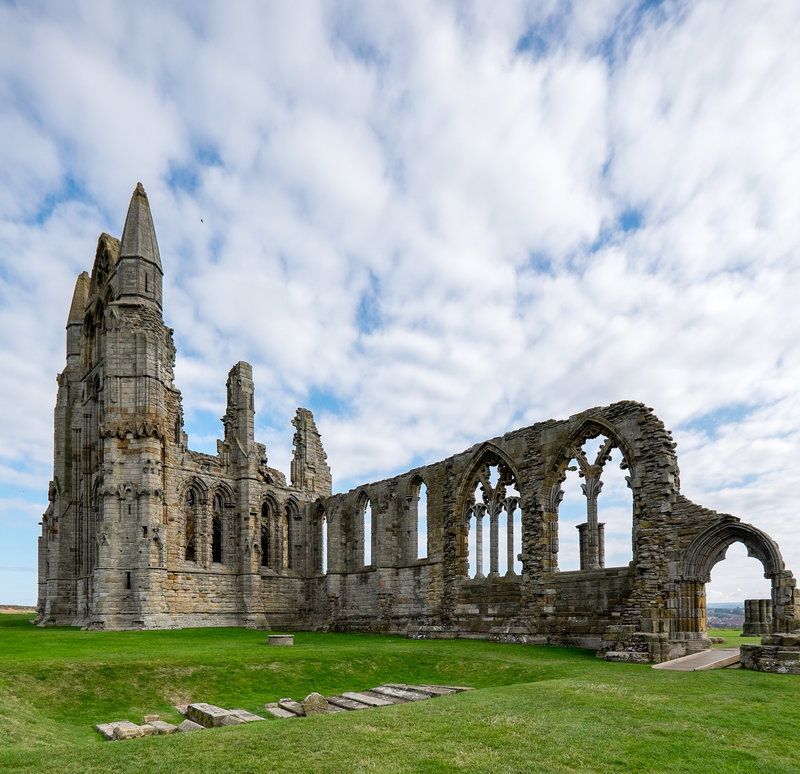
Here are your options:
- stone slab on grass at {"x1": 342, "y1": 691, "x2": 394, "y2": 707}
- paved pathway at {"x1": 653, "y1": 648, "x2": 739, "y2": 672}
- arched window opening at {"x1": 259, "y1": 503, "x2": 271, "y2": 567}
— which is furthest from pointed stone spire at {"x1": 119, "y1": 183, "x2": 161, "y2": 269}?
paved pathway at {"x1": 653, "y1": 648, "x2": 739, "y2": 672}

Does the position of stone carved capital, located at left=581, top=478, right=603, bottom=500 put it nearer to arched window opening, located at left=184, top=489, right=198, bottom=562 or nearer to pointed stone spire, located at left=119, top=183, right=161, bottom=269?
arched window opening, located at left=184, top=489, right=198, bottom=562

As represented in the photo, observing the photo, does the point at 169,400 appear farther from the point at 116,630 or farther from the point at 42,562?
the point at 42,562

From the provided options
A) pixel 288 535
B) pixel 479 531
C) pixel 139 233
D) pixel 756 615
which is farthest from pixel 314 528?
pixel 756 615

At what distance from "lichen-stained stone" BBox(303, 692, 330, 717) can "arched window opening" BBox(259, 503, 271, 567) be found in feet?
74.9

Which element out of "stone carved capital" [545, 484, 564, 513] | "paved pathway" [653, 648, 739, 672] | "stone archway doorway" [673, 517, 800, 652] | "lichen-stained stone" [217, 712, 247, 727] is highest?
"stone carved capital" [545, 484, 564, 513]

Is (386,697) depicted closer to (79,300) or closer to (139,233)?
(139,233)

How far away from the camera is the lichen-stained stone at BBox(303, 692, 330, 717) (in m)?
10.3

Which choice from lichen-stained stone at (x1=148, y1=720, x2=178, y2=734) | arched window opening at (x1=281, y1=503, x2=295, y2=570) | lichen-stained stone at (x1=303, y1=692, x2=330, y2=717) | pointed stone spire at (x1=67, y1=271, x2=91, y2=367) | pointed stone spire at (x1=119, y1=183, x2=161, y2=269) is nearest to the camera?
lichen-stained stone at (x1=148, y1=720, x2=178, y2=734)

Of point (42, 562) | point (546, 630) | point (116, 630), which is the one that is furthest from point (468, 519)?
point (42, 562)

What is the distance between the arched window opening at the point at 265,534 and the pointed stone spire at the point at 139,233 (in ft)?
40.1

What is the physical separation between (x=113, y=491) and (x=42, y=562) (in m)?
13.9

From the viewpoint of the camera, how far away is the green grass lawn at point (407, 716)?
6.79 meters

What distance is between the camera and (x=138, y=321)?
30359mm

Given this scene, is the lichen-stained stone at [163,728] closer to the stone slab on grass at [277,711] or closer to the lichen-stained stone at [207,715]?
the lichen-stained stone at [207,715]
